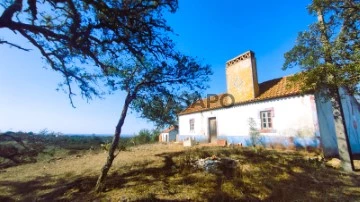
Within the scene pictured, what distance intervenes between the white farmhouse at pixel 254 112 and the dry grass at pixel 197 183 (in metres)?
2.28

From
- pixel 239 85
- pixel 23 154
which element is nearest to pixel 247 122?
pixel 239 85

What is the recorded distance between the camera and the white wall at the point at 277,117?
1145cm

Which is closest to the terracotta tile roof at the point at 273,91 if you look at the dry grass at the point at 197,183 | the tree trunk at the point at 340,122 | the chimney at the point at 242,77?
the chimney at the point at 242,77

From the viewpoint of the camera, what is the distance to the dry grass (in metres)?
6.62

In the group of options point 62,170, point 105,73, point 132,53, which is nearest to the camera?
point 132,53

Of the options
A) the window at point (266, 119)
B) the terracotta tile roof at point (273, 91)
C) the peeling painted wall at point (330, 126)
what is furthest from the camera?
the window at point (266, 119)

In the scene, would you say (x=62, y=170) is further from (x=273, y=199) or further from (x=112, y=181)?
(x=273, y=199)

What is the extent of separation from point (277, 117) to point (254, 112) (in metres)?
1.79

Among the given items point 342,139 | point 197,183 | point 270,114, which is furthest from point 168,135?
point 342,139

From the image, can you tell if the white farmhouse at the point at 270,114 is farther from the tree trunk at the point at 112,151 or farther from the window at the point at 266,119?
the tree trunk at the point at 112,151

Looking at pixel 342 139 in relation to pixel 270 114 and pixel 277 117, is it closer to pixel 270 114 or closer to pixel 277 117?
pixel 277 117

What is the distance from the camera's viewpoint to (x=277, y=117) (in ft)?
42.8

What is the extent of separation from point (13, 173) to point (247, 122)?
14.7 m

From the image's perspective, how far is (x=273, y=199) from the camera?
6.34 meters
